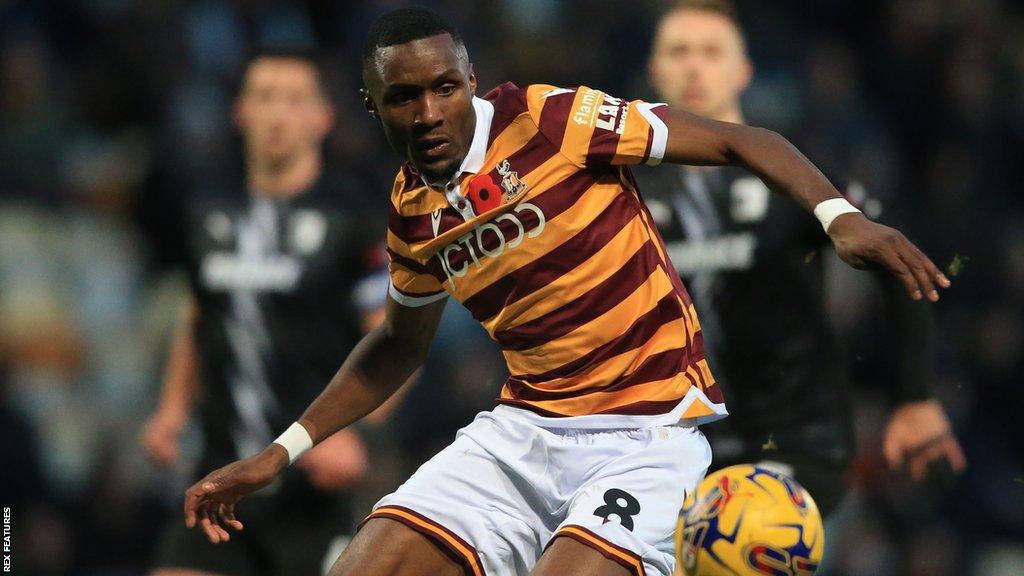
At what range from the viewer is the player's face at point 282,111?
6.08m

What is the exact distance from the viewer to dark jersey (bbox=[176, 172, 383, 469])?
5.83m

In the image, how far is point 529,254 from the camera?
374 cm

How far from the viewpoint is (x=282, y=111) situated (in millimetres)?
6082

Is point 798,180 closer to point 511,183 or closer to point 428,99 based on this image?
point 511,183

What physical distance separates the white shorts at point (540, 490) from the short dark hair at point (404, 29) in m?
1.04

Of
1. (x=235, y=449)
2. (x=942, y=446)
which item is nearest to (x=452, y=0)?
(x=235, y=449)

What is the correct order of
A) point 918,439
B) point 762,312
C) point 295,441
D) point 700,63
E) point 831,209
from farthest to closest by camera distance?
point 700,63
point 762,312
point 918,439
point 295,441
point 831,209

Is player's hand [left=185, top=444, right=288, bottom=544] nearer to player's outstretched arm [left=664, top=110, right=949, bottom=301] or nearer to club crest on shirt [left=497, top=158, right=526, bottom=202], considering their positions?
club crest on shirt [left=497, top=158, right=526, bottom=202]

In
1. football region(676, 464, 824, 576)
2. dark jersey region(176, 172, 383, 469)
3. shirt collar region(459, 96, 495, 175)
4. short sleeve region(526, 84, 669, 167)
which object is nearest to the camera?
football region(676, 464, 824, 576)

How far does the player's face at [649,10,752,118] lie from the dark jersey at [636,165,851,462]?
0.30 meters

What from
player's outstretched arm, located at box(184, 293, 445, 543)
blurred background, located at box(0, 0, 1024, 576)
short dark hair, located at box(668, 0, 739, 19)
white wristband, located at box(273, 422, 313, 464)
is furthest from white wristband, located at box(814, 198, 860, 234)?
blurred background, located at box(0, 0, 1024, 576)

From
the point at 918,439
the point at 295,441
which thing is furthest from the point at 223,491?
the point at 918,439

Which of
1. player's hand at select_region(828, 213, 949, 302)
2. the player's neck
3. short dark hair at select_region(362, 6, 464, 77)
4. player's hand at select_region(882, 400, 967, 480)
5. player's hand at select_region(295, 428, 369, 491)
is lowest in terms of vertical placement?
player's hand at select_region(295, 428, 369, 491)

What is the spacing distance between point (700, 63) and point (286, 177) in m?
1.85
